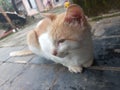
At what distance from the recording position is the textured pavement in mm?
1427

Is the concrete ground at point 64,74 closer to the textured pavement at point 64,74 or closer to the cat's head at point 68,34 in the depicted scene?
the textured pavement at point 64,74

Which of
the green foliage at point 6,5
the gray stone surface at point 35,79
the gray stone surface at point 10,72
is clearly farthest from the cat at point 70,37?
the green foliage at point 6,5

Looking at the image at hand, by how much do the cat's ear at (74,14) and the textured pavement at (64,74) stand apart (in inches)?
21.7

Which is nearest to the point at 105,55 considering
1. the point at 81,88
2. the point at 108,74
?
the point at 108,74

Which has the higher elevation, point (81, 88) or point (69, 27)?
point (69, 27)

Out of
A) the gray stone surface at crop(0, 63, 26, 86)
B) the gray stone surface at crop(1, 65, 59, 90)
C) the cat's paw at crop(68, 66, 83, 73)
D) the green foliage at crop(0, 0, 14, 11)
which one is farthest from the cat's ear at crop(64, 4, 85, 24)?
the green foliage at crop(0, 0, 14, 11)

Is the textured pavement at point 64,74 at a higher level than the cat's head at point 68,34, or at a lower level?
lower

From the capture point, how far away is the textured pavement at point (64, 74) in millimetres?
1427

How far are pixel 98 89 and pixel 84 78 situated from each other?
0.75 ft

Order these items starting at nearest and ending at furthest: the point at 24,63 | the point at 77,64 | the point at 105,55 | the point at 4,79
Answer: the point at 77,64, the point at 105,55, the point at 4,79, the point at 24,63

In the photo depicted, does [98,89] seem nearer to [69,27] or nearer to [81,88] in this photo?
[81,88]

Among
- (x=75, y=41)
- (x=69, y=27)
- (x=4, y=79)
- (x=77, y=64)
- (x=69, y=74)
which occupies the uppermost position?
(x=69, y=27)

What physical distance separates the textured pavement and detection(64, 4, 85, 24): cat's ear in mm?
551

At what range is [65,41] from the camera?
136cm
